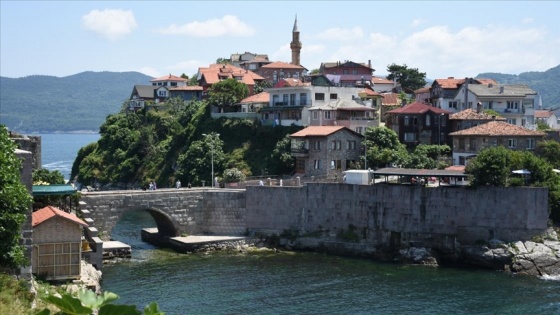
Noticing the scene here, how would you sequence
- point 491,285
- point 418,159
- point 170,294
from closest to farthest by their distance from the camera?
point 170,294
point 491,285
point 418,159

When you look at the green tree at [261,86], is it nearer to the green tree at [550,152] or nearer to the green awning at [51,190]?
the green tree at [550,152]

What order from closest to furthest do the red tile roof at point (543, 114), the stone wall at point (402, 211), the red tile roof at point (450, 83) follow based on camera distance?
the stone wall at point (402, 211) → the red tile roof at point (450, 83) → the red tile roof at point (543, 114)

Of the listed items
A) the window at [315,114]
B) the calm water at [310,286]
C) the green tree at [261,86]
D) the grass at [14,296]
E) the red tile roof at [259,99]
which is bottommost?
the calm water at [310,286]

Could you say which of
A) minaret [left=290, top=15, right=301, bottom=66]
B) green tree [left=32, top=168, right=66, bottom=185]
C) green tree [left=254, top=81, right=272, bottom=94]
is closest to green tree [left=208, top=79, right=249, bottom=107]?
green tree [left=254, top=81, right=272, bottom=94]

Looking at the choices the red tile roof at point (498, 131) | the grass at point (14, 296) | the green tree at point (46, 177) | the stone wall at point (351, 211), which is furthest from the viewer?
the red tile roof at point (498, 131)

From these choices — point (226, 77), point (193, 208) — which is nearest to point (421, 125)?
point (193, 208)

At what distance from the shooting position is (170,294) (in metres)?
45.8

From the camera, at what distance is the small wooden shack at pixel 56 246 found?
1613 inches

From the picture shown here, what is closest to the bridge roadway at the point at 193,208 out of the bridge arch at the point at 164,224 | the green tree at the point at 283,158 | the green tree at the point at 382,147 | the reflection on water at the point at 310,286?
the bridge arch at the point at 164,224

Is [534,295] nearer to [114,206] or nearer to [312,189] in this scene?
[312,189]

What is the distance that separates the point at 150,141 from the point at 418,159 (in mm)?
44938

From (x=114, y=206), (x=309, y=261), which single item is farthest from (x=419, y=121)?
(x=114, y=206)

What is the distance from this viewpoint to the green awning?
4666 cm

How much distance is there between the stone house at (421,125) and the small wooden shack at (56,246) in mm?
48065
